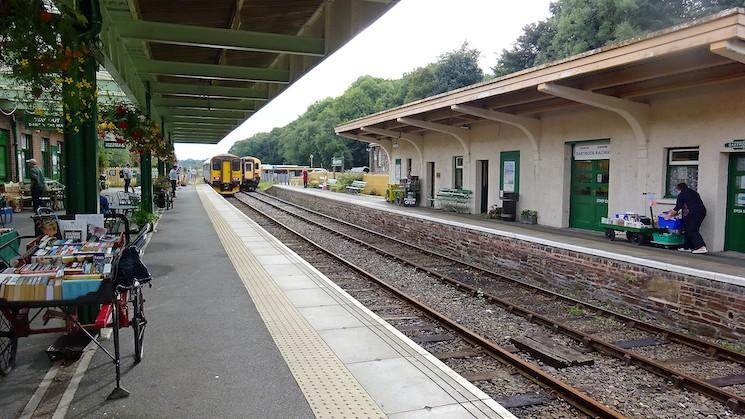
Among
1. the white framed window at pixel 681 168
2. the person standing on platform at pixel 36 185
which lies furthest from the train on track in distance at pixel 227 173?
the white framed window at pixel 681 168

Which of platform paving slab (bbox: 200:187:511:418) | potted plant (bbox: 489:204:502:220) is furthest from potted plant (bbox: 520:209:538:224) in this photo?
platform paving slab (bbox: 200:187:511:418)

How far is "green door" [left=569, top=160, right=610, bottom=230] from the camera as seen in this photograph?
1277cm

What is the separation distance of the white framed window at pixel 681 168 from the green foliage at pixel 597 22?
25.1m

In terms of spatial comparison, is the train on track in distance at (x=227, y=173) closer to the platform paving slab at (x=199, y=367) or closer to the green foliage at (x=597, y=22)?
the green foliage at (x=597, y=22)

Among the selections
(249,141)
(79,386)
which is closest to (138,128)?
(79,386)

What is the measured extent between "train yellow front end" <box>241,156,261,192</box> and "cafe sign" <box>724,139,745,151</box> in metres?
33.8

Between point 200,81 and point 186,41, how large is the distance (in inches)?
225

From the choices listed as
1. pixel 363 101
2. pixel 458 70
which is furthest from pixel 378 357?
pixel 363 101

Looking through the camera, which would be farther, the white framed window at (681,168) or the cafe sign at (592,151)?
the cafe sign at (592,151)

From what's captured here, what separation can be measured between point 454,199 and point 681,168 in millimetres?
8667

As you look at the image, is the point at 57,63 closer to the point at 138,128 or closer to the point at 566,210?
the point at 138,128

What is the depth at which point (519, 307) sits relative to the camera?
7.58 metres

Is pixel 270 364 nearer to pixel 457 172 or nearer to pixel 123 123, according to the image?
pixel 123 123

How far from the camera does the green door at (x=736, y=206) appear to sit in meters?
9.58
